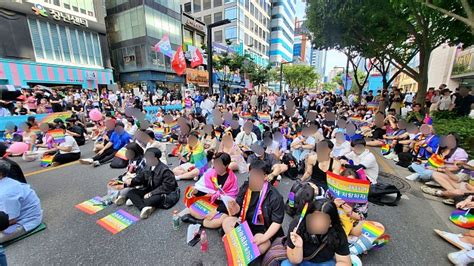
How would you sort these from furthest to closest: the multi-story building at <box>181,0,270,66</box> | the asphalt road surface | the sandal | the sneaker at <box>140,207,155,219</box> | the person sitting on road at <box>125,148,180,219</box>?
the multi-story building at <box>181,0,270,66</box> < the sandal < the person sitting on road at <box>125,148,180,219</box> < the sneaker at <box>140,207,155,219</box> < the asphalt road surface

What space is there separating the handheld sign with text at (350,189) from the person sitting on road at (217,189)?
1455mm

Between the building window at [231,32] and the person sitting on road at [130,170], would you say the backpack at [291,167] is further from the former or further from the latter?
the building window at [231,32]

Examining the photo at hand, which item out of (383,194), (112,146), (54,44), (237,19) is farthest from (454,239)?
(237,19)

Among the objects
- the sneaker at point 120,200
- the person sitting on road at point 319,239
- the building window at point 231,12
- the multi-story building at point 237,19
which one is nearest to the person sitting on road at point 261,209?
the person sitting on road at point 319,239

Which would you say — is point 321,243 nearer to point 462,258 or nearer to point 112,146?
point 462,258

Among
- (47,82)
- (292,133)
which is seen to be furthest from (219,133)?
(47,82)

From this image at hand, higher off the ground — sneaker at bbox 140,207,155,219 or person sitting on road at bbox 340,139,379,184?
person sitting on road at bbox 340,139,379,184

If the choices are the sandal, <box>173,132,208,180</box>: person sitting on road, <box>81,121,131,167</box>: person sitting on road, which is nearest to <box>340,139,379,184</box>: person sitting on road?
the sandal

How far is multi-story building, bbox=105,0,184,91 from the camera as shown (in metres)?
24.6

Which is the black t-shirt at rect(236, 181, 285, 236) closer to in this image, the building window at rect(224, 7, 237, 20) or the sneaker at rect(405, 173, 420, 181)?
Result: the sneaker at rect(405, 173, 420, 181)

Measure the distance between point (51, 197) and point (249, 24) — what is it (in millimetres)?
45700

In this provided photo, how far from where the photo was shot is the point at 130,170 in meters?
4.26

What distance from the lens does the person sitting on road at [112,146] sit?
245 inches

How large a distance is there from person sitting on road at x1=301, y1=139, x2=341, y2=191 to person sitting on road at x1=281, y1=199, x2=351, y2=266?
163 centimetres
